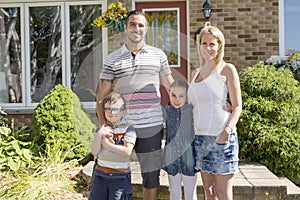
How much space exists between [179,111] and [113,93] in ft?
1.68

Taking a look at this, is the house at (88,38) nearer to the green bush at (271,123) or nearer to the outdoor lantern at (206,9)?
the outdoor lantern at (206,9)

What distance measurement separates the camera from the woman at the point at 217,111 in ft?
9.47

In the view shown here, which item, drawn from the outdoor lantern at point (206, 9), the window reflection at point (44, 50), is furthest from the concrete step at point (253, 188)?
the window reflection at point (44, 50)

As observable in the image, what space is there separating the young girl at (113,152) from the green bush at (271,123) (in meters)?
2.32

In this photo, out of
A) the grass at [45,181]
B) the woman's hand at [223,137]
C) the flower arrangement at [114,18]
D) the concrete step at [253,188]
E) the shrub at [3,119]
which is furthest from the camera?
the shrub at [3,119]

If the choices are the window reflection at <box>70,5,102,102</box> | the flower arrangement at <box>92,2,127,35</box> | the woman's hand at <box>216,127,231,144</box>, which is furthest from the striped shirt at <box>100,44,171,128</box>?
the window reflection at <box>70,5,102,102</box>

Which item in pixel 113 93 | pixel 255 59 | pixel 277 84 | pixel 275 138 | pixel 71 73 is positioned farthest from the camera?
pixel 71 73

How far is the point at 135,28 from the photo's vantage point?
3.01m

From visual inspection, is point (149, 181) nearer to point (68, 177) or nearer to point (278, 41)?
point (68, 177)

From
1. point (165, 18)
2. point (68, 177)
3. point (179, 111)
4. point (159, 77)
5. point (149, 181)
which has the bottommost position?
point (68, 177)

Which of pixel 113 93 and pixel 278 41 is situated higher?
pixel 278 41

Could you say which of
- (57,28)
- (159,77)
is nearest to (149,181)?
(159,77)

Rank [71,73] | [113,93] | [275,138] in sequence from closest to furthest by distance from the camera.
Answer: [113,93], [275,138], [71,73]

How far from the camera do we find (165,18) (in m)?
6.75
